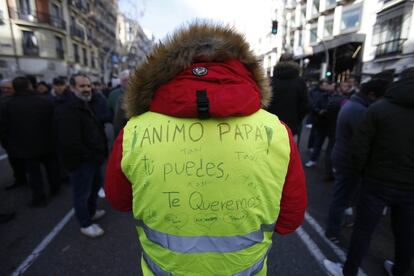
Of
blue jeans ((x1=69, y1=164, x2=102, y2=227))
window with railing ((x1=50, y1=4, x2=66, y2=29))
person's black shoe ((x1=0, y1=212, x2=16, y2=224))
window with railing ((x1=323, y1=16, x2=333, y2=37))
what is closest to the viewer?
blue jeans ((x1=69, y1=164, x2=102, y2=227))

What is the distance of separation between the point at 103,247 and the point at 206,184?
2.57 metres

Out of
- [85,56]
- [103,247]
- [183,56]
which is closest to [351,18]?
[103,247]

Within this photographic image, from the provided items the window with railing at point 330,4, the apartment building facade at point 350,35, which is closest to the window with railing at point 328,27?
the apartment building facade at point 350,35

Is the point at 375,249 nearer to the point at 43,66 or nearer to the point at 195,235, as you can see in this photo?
the point at 195,235

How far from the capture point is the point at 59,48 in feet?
93.3

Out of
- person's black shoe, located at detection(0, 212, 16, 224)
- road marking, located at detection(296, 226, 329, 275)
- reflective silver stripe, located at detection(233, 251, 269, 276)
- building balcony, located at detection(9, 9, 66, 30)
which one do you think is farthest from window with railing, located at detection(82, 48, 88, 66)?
reflective silver stripe, located at detection(233, 251, 269, 276)

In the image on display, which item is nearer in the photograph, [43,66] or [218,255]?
[218,255]

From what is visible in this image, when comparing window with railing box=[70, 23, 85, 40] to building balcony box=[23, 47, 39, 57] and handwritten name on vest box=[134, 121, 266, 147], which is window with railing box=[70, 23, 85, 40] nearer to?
building balcony box=[23, 47, 39, 57]

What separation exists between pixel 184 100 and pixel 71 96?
7.65ft

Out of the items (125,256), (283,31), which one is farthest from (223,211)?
(283,31)

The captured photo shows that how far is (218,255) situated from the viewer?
117 cm

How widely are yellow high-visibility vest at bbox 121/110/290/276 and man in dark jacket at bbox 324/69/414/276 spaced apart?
137cm

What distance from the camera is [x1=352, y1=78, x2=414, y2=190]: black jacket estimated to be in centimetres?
199

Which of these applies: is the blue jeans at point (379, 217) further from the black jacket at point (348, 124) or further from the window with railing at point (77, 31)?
the window with railing at point (77, 31)
